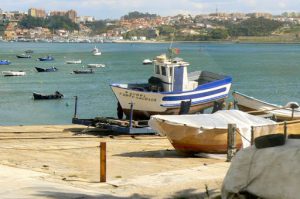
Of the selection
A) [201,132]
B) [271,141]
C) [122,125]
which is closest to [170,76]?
[122,125]

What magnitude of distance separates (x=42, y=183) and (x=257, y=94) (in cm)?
5583

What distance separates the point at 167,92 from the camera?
87.5ft

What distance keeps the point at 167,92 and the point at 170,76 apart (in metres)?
1.06

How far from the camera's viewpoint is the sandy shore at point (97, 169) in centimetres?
1181

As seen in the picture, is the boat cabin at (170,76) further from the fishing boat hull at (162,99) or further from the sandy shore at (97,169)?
the sandy shore at (97,169)

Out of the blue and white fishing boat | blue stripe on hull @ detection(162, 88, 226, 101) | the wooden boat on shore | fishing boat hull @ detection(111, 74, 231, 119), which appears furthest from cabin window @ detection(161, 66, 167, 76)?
the wooden boat on shore

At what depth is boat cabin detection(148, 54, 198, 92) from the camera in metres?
27.5

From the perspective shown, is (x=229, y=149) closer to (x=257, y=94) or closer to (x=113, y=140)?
(x=113, y=140)

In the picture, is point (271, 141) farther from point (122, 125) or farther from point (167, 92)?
point (167, 92)

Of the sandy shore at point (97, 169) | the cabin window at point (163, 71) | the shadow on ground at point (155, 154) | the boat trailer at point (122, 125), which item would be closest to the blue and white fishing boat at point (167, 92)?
the cabin window at point (163, 71)

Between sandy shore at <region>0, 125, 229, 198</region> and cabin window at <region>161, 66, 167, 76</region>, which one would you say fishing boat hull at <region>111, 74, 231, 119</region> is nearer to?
cabin window at <region>161, 66, 167, 76</region>

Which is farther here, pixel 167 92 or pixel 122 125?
pixel 167 92

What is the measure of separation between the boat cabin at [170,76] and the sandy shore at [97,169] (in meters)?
5.44

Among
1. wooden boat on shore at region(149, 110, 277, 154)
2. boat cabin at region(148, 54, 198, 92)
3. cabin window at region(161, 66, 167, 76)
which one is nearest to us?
wooden boat on shore at region(149, 110, 277, 154)
